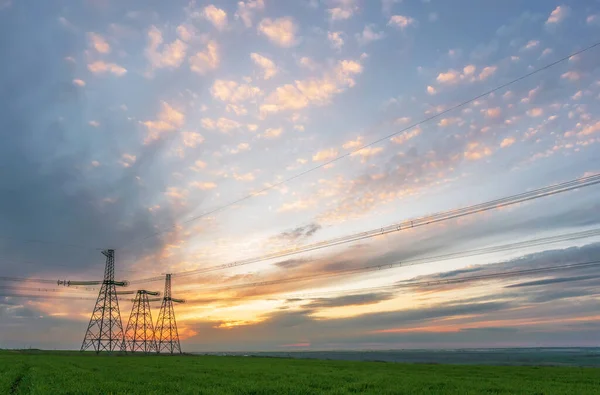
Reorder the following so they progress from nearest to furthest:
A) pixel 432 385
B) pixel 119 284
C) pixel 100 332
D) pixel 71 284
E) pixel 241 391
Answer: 1. pixel 241 391
2. pixel 432 385
3. pixel 100 332
4. pixel 119 284
5. pixel 71 284

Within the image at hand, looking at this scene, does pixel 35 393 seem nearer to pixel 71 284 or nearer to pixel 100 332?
pixel 100 332

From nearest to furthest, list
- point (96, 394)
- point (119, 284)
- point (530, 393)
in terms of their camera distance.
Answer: point (96, 394), point (530, 393), point (119, 284)

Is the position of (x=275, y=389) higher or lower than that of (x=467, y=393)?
higher

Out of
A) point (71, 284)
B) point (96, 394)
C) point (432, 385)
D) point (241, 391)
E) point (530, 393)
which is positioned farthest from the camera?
point (71, 284)

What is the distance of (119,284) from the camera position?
330 feet

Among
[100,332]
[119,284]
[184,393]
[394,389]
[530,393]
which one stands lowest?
[530,393]

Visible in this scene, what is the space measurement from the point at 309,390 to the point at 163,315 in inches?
3826

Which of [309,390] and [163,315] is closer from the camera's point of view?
[309,390]

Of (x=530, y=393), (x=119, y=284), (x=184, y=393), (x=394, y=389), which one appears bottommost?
(x=530, y=393)

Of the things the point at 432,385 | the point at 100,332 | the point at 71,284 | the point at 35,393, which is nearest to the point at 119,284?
the point at 100,332

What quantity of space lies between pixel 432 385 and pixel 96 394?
2588 cm

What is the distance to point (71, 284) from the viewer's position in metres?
110

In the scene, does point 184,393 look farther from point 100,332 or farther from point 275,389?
point 100,332

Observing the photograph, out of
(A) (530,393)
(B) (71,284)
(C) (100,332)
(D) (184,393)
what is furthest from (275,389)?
(B) (71,284)
